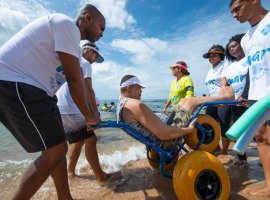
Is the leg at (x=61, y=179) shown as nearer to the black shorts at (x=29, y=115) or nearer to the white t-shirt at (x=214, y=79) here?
the black shorts at (x=29, y=115)

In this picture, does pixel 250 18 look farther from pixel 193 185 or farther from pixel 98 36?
pixel 193 185

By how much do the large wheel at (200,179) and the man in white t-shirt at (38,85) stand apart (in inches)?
45.6

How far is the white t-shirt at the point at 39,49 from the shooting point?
2070mm

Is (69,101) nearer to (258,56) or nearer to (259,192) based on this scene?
(258,56)

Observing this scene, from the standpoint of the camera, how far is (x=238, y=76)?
3938mm

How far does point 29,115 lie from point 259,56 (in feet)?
7.56

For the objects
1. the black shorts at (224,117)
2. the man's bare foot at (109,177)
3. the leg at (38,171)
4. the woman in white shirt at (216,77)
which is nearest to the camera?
the leg at (38,171)

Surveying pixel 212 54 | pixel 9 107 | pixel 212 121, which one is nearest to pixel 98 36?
pixel 9 107

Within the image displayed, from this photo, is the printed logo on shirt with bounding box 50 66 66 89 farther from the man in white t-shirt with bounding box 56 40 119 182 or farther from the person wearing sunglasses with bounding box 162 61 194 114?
the person wearing sunglasses with bounding box 162 61 194 114

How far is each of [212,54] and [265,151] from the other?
8.41 feet

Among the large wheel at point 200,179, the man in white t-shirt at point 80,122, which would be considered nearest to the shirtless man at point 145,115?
the large wheel at point 200,179

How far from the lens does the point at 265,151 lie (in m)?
2.84

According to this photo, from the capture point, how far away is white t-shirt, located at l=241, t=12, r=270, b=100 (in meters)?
2.60

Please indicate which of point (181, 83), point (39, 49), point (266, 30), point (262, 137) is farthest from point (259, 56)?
point (181, 83)
